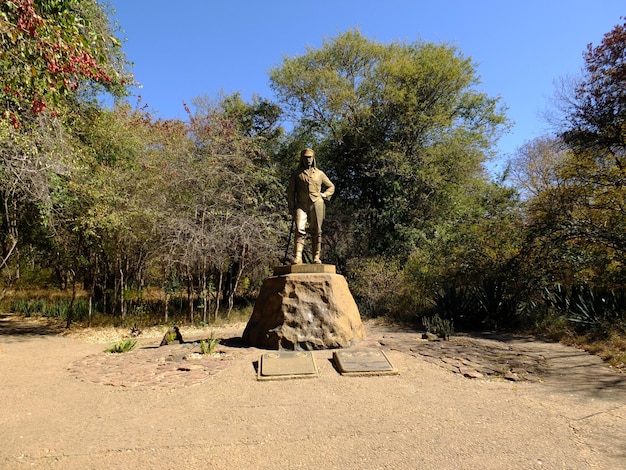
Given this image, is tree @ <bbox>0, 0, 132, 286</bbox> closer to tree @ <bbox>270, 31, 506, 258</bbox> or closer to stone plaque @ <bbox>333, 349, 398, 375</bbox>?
stone plaque @ <bbox>333, 349, 398, 375</bbox>

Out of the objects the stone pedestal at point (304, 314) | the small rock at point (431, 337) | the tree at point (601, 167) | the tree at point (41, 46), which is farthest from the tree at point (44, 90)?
the tree at point (601, 167)

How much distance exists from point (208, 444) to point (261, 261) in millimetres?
8679

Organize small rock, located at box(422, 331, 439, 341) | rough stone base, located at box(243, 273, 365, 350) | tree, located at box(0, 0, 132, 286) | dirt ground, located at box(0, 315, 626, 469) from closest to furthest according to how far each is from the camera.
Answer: dirt ground, located at box(0, 315, 626, 469), tree, located at box(0, 0, 132, 286), rough stone base, located at box(243, 273, 365, 350), small rock, located at box(422, 331, 439, 341)

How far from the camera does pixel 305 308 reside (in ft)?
20.0

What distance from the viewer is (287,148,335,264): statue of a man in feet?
22.6

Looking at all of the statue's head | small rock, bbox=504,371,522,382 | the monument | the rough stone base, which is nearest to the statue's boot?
the monument

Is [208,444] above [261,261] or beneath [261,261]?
beneath

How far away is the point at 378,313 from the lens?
11.3 metres

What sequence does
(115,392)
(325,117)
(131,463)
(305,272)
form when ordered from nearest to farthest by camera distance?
(131,463) → (115,392) → (305,272) → (325,117)

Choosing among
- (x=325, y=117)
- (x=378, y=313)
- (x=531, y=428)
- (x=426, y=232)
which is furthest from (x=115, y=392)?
(x=325, y=117)

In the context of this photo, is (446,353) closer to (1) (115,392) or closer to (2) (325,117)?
(1) (115,392)

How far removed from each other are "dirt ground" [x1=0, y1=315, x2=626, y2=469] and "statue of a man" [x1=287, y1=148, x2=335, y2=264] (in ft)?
6.72

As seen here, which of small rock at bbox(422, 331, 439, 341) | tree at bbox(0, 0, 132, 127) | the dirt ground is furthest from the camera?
small rock at bbox(422, 331, 439, 341)

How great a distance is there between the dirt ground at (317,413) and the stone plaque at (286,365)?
0.13m
